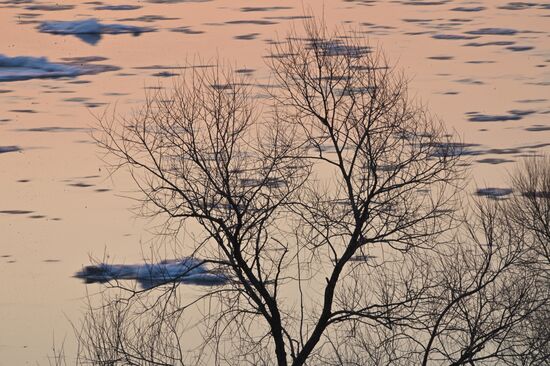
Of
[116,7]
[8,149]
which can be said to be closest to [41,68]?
[8,149]

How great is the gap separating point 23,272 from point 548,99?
21731 mm

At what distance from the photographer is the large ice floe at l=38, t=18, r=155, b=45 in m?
55.3

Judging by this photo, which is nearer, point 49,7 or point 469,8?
point 49,7

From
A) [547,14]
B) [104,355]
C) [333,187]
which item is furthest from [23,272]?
[547,14]

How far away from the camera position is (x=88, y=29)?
184ft

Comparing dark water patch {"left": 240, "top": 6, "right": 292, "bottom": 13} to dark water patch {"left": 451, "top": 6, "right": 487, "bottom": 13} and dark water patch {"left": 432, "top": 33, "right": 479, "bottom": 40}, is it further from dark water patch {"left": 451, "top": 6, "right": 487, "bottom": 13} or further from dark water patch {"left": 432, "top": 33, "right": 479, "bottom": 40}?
dark water patch {"left": 432, "top": 33, "right": 479, "bottom": 40}

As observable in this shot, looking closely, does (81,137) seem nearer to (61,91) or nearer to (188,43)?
(61,91)

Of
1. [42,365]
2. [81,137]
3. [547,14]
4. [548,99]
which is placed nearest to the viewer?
[42,365]

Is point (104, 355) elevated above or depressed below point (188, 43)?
below

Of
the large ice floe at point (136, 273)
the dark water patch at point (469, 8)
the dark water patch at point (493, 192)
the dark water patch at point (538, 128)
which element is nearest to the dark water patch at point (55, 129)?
the large ice floe at point (136, 273)

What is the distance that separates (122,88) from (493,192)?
17774 mm

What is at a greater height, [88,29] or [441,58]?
[88,29]

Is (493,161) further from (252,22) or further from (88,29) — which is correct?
(88,29)

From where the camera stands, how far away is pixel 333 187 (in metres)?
30.7
